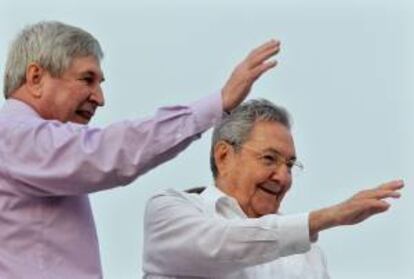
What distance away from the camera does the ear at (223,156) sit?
4734mm

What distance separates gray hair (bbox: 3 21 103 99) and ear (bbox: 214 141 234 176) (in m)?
0.87

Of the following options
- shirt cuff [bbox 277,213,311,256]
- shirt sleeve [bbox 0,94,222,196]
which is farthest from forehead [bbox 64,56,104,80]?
shirt cuff [bbox 277,213,311,256]

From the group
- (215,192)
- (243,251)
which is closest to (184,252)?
(243,251)

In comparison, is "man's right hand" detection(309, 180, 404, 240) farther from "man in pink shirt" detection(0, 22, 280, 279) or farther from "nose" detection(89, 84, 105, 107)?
"nose" detection(89, 84, 105, 107)

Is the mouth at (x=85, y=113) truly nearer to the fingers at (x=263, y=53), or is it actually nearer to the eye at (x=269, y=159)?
the fingers at (x=263, y=53)

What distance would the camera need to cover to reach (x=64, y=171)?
11.9 feet

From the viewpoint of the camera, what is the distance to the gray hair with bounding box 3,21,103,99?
3939 millimetres

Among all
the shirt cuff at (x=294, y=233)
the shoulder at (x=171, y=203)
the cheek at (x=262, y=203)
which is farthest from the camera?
the cheek at (x=262, y=203)

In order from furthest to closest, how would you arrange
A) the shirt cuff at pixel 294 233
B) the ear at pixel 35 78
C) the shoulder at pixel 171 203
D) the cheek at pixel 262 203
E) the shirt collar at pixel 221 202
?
the cheek at pixel 262 203 < the shirt collar at pixel 221 202 < the shoulder at pixel 171 203 < the ear at pixel 35 78 < the shirt cuff at pixel 294 233

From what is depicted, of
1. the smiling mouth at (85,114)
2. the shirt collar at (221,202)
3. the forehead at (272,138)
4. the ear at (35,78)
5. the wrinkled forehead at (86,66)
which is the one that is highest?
the wrinkled forehead at (86,66)

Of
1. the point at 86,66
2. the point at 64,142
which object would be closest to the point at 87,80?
the point at 86,66

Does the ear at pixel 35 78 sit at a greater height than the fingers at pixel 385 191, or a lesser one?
greater

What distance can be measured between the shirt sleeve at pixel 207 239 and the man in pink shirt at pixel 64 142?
0.31 meters

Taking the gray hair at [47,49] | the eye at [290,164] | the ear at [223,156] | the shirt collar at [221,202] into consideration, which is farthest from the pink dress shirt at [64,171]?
the eye at [290,164]
